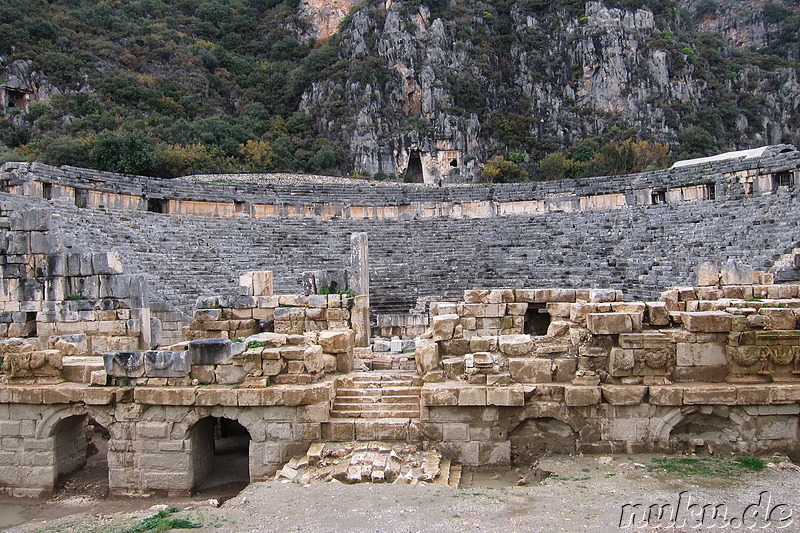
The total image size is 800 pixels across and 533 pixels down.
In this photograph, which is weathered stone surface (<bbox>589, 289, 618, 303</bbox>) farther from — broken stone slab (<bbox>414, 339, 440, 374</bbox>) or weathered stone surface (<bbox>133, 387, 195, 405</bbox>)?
weathered stone surface (<bbox>133, 387, 195, 405</bbox>)

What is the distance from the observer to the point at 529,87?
53.3m

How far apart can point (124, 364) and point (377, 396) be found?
3.58m

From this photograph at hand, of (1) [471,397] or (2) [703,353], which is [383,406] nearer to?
(1) [471,397]

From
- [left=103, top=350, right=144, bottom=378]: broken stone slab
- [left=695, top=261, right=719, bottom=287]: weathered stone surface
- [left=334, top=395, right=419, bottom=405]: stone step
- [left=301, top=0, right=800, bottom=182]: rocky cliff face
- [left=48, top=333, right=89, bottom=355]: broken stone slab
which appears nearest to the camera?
[left=103, top=350, right=144, bottom=378]: broken stone slab

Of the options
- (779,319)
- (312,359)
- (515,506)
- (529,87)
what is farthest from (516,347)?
(529,87)

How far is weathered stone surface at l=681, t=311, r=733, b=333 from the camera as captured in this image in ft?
23.6

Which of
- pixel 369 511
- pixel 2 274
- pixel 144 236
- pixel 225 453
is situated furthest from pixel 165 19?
pixel 369 511

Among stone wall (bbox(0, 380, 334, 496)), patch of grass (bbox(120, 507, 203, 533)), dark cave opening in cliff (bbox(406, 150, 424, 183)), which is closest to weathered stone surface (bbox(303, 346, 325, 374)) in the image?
stone wall (bbox(0, 380, 334, 496))

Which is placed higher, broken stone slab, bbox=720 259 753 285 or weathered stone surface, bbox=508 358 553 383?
broken stone slab, bbox=720 259 753 285

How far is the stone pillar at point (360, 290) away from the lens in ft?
37.8

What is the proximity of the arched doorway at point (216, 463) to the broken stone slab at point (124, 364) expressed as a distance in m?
1.13

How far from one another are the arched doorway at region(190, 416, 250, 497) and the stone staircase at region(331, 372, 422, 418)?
184 cm

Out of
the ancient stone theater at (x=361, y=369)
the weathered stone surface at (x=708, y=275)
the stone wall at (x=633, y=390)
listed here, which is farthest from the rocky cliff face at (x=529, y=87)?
the stone wall at (x=633, y=390)

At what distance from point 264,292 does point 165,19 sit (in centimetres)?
5499
